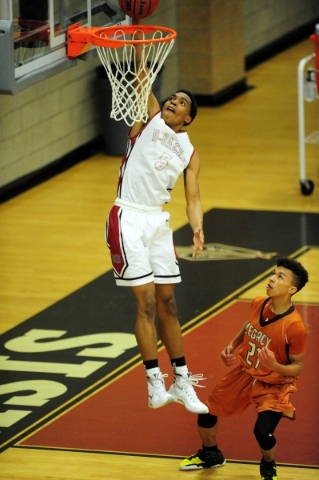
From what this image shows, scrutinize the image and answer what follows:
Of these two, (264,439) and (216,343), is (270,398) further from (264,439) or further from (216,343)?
(216,343)

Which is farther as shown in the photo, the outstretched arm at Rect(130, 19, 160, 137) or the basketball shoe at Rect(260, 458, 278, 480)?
the outstretched arm at Rect(130, 19, 160, 137)

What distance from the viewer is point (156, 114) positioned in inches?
263

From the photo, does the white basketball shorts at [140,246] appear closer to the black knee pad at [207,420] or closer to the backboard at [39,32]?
the black knee pad at [207,420]

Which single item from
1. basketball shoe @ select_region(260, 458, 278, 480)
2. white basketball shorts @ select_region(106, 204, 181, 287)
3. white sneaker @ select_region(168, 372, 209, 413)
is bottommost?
basketball shoe @ select_region(260, 458, 278, 480)

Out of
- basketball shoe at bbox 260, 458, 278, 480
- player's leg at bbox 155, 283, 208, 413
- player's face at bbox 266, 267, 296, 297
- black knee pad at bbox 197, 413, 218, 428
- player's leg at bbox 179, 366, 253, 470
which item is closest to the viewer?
player's face at bbox 266, 267, 296, 297

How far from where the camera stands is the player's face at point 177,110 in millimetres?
6598

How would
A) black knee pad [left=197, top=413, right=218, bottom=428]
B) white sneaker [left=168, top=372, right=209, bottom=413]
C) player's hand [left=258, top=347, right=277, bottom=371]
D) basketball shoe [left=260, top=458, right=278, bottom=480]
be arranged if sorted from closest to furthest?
player's hand [left=258, top=347, right=277, bottom=371] → basketball shoe [left=260, top=458, right=278, bottom=480] → black knee pad [left=197, top=413, right=218, bottom=428] → white sneaker [left=168, top=372, right=209, bottom=413]

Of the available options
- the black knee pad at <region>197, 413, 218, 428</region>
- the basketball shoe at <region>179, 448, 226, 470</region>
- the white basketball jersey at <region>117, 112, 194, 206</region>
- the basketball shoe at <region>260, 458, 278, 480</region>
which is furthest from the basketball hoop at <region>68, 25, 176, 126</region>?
the basketball shoe at <region>260, 458, 278, 480</region>

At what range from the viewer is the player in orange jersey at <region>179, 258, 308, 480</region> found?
6.05 metres

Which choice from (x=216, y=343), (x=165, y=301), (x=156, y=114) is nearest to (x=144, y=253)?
(x=165, y=301)

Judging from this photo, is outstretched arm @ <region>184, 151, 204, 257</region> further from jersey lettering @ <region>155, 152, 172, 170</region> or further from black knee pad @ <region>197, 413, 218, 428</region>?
black knee pad @ <region>197, 413, 218, 428</region>

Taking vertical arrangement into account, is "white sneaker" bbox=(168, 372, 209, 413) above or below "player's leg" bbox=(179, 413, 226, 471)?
above

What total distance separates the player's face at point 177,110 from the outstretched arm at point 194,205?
244 mm

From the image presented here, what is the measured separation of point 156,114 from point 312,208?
4950 millimetres
